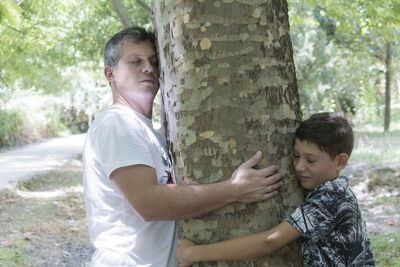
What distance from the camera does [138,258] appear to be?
6.20 ft

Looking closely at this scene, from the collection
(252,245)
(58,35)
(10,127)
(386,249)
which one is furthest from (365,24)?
(10,127)

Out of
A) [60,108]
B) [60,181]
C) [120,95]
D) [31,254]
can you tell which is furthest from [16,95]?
[120,95]

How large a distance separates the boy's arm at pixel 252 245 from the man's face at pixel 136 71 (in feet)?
2.81

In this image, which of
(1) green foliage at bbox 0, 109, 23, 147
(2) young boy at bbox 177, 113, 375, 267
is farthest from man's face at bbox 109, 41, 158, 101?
(1) green foliage at bbox 0, 109, 23, 147

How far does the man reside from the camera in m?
1.74

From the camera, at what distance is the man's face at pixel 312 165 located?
1862 millimetres

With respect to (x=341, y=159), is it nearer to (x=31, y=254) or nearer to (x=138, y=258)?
(x=138, y=258)

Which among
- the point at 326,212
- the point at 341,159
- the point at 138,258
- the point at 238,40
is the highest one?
the point at 238,40

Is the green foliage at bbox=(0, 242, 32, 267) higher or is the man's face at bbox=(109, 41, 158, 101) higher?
the man's face at bbox=(109, 41, 158, 101)

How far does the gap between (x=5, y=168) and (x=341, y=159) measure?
10609 millimetres

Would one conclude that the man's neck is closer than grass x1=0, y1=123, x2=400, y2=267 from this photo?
Yes

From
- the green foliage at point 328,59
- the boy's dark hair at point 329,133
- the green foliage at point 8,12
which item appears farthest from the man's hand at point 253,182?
the green foliage at point 328,59

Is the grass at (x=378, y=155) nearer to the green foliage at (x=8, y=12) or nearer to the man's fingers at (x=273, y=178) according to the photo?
the man's fingers at (x=273, y=178)

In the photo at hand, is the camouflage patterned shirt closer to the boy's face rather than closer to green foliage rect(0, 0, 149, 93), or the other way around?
the boy's face
